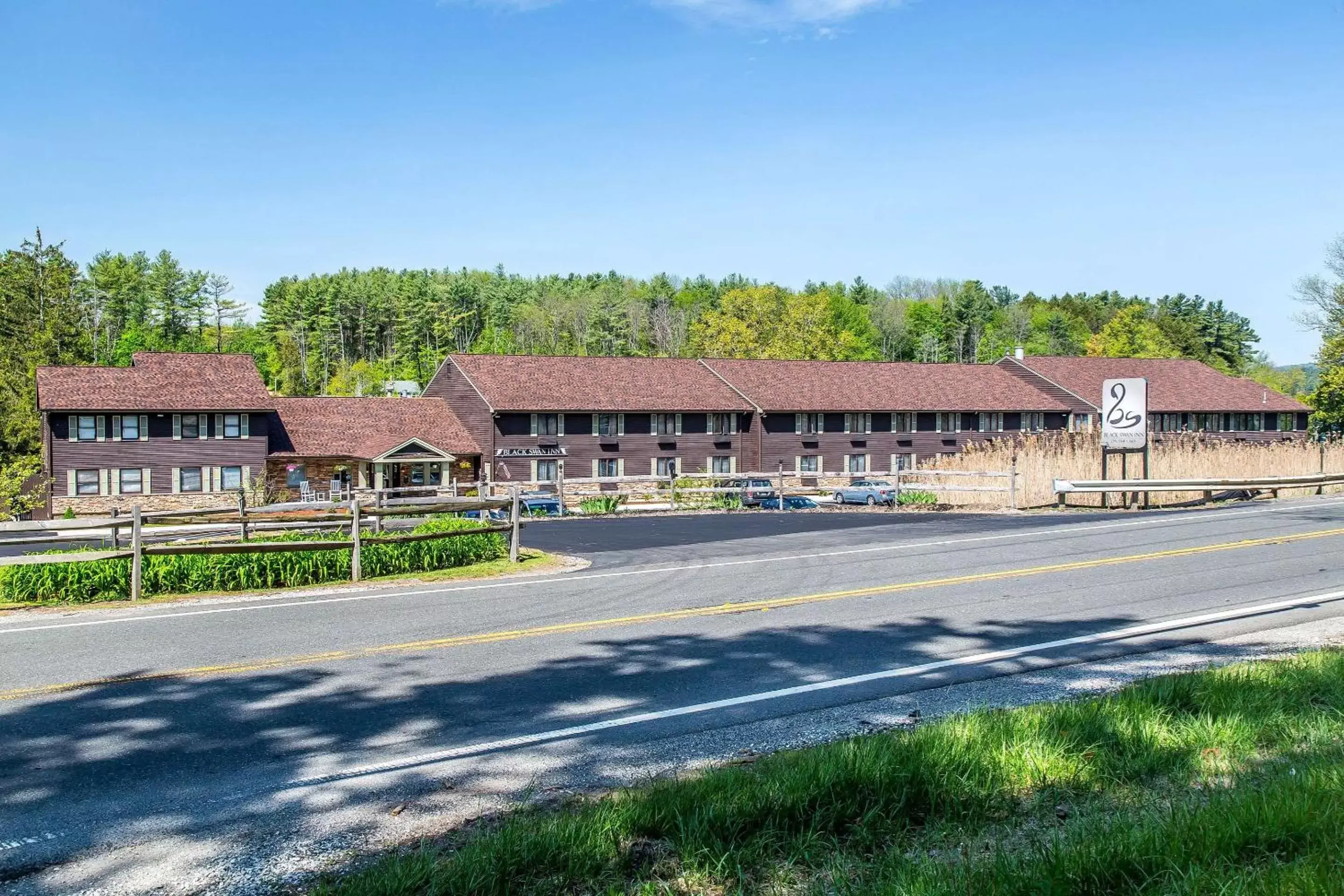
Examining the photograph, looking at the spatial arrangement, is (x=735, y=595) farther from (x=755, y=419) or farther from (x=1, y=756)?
(x=755, y=419)

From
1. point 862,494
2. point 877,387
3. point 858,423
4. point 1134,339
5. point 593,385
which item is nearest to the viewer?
point 862,494

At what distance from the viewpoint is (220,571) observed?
609 inches

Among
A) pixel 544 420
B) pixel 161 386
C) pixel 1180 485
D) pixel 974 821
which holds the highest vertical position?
pixel 161 386

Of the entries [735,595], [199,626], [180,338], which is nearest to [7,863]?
[199,626]

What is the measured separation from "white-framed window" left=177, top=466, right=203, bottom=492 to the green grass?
2008 inches

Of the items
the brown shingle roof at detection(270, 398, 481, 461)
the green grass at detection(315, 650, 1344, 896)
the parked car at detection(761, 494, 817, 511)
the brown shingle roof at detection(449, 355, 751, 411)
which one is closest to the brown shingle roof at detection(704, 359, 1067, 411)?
the brown shingle roof at detection(449, 355, 751, 411)

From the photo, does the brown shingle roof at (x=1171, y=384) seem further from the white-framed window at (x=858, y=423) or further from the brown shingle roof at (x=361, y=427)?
the brown shingle roof at (x=361, y=427)

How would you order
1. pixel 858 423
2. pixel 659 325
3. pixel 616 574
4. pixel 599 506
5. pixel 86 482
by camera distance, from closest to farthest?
pixel 616 574
pixel 599 506
pixel 86 482
pixel 858 423
pixel 659 325

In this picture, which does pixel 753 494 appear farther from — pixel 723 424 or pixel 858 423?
pixel 858 423

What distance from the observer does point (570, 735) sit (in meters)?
7.70

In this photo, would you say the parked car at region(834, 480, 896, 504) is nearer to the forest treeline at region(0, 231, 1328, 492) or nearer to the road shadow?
the road shadow

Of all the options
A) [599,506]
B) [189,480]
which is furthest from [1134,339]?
[189,480]

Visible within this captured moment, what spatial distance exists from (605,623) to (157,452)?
45.6 metres

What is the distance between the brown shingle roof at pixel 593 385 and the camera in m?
57.2
